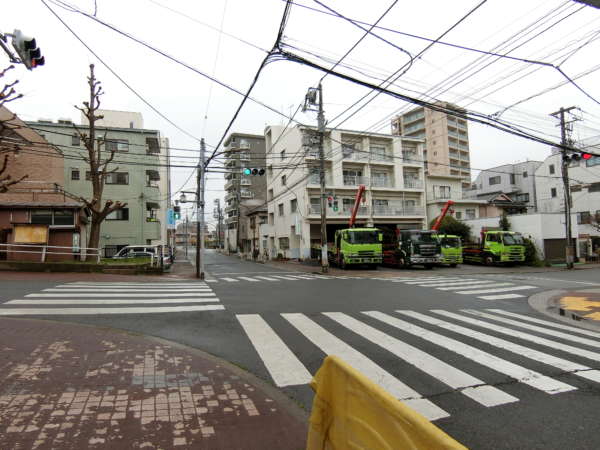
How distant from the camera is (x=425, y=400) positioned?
371cm

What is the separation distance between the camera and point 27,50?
6.03 m

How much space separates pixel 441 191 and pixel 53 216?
37.2 meters

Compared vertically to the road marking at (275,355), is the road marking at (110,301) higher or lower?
higher

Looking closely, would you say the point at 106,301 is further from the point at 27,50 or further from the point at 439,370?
the point at 439,370

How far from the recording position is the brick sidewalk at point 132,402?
112 inches

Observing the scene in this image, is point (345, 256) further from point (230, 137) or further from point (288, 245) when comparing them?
point (230, 137)

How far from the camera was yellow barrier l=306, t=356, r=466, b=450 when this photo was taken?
159 cm

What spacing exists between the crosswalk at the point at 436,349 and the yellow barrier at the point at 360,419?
5.33 feet

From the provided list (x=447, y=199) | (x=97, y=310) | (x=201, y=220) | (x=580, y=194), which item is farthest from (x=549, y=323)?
(x=580, y=194)

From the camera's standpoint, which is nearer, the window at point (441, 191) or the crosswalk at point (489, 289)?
the crosswalk at point (489, 289)

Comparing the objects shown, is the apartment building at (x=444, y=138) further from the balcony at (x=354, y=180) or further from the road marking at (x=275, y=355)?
the road marking at (x=275, y=355)

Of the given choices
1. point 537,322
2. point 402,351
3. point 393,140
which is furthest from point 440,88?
point 393,140

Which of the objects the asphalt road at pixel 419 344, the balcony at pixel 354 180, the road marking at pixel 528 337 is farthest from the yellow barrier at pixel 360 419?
the balcony at pixel 354 180

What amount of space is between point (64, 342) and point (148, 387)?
2497 mm
